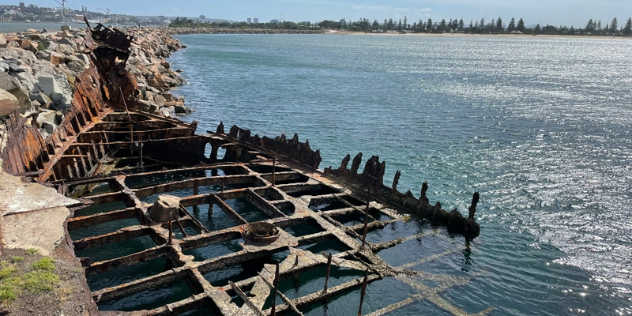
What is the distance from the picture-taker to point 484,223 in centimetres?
1820

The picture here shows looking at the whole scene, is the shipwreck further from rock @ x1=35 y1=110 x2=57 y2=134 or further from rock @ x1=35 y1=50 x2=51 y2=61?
rock @ x1=35 y1=50 x2=51 y2=61

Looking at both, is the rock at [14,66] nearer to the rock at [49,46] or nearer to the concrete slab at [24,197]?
the rock at [49,46]

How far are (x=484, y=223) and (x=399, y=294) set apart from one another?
7561mm

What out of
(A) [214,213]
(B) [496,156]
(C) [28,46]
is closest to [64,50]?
(C) [28,46]

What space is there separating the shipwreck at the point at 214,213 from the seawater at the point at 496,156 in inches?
43.9

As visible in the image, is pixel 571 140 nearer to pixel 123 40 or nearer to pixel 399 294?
pixel 399 294

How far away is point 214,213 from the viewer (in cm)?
1770

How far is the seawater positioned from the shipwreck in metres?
1.12

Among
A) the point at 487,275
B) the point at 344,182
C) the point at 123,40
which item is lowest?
the point at 487,275

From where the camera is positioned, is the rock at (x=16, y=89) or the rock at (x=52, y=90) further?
the rock at (x=52, y=90)

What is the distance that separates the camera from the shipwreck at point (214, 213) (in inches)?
426

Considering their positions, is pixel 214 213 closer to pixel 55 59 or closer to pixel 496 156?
pixel 496 156

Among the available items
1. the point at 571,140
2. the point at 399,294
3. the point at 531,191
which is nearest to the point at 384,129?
the point at 571,140

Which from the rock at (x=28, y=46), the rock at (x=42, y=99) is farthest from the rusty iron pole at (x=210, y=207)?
the rock at (x=28, y=46)
